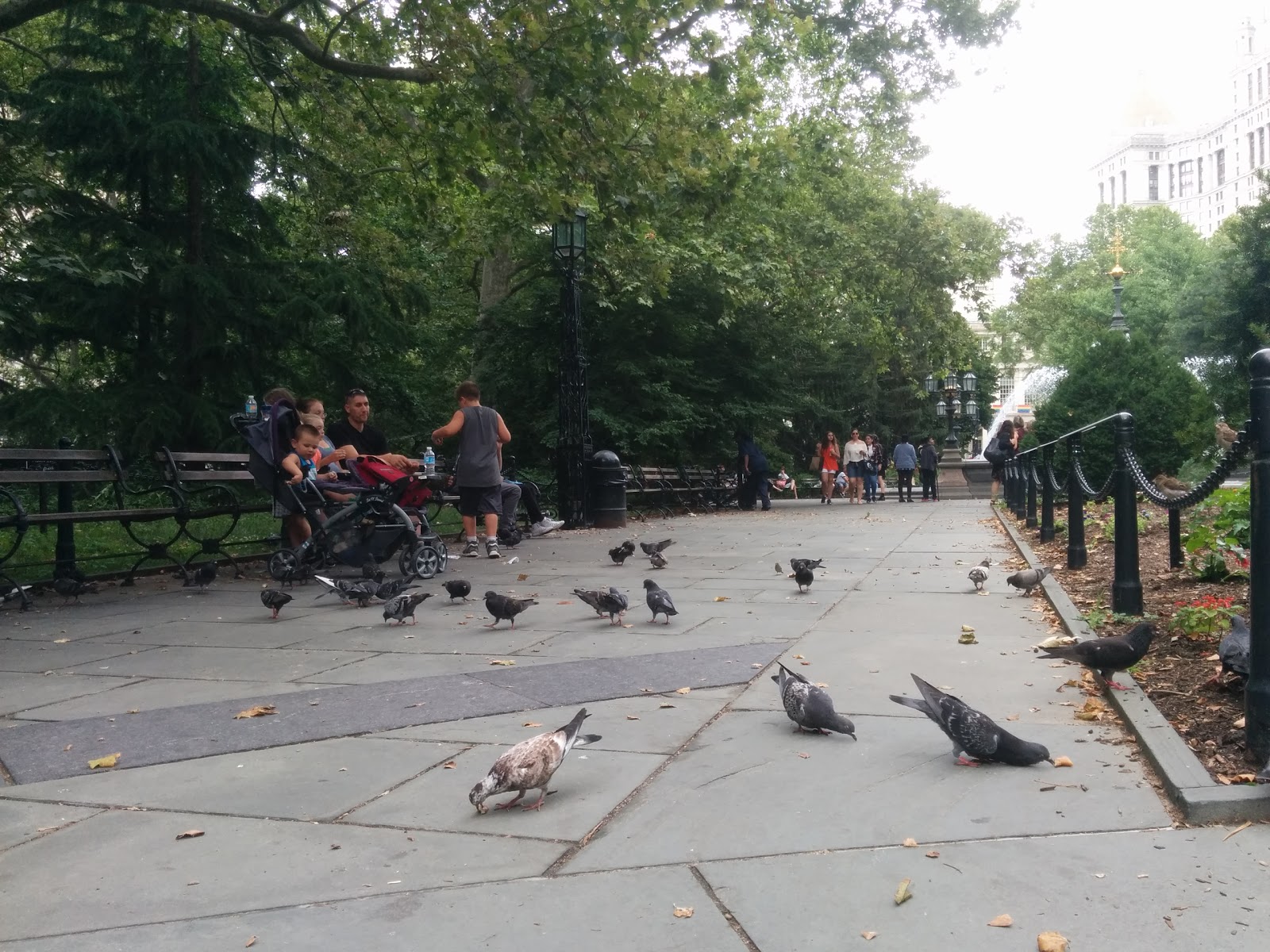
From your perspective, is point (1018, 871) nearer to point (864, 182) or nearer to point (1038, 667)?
point (1038, 667)

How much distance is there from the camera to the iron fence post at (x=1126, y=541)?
6.83m

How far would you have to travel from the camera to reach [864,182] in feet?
120

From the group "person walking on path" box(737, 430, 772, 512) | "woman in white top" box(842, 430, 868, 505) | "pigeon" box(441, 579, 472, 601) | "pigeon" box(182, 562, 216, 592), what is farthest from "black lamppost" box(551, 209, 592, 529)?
"woman in white top" box(842, 430, 868, 505)

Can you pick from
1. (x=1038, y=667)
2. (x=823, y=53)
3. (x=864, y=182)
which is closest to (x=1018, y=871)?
(x=1038, y=667)

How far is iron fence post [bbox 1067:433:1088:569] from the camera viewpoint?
9430 mm

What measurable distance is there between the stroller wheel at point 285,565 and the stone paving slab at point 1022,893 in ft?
23.2

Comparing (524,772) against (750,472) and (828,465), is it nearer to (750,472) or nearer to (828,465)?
(750,472)

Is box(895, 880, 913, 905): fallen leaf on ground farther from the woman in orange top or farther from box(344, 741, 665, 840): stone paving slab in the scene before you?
the woman in orange top

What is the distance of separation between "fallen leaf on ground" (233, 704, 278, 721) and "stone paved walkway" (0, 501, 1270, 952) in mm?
47

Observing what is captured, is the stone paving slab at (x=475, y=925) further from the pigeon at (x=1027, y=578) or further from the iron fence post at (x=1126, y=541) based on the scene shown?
the pigeon at (x=1027, y=578)

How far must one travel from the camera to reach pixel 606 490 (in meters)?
18.0

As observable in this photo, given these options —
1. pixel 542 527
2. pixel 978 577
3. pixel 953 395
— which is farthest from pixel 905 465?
pixel 978 577

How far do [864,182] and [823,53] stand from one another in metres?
14.9

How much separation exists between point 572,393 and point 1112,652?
13.3 metres
